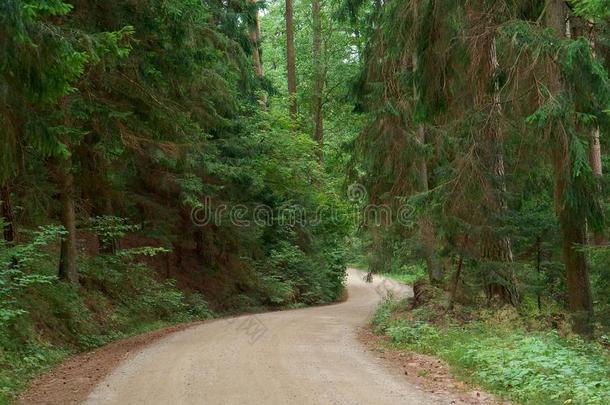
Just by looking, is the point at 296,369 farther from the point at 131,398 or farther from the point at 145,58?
the point at 145,58

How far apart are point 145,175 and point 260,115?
7.24 meters

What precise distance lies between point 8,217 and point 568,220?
11118mm

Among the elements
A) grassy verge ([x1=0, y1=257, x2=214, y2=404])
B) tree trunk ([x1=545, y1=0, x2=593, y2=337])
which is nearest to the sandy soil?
grassy verge ([x1=0, y1=257, x2=214, y2=404])

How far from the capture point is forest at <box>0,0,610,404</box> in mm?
8438

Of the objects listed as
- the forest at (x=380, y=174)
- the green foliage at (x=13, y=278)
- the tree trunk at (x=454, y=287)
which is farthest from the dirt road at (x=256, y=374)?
the tree trunk at (x=454, y=287)

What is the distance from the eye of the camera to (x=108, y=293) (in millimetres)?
16000

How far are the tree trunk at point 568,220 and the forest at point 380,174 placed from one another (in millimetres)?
41

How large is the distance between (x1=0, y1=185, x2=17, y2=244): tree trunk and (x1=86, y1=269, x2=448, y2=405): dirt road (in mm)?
3603

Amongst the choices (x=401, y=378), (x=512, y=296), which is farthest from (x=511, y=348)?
(x=512, y=296)

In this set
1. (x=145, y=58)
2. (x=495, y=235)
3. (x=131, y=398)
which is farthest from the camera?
(x=495, y=235)

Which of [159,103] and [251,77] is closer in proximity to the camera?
[159,103]

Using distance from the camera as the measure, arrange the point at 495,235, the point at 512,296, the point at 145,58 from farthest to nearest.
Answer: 1. the point at 512,296
2. the point at 495,235
3. the point at 145,58

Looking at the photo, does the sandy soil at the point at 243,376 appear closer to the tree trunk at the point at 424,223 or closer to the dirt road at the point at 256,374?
the dirt road at the point at 256,374

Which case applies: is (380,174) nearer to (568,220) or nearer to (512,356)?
(568,220)
